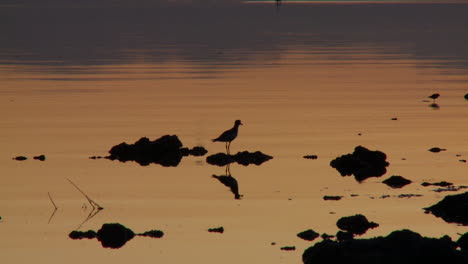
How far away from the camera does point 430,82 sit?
54156 millimetres

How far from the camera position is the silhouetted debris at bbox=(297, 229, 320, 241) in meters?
21.1

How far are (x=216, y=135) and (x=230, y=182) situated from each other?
816 cm

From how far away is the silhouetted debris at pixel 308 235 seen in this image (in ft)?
69.2

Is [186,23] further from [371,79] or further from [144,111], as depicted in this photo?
[144,111]

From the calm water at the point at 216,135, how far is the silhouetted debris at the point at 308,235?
19 cm

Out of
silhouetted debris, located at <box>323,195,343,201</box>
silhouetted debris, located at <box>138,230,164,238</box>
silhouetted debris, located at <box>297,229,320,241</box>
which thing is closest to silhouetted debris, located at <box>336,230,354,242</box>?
silhouetted debris, located at <box>297,229,320,241</box>

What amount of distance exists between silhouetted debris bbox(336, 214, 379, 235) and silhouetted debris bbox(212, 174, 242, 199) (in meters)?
4.36

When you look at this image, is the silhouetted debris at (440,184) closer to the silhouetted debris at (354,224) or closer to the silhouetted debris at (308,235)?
the silhouetted debris at (354,224)

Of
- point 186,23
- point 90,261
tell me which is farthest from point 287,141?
point 186,23

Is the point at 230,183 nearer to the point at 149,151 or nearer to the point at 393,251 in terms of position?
the point at 149,151

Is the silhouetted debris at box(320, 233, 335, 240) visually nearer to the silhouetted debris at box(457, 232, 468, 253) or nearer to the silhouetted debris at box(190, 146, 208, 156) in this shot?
the silhouetted debris at box(457, 232, 468, 253)

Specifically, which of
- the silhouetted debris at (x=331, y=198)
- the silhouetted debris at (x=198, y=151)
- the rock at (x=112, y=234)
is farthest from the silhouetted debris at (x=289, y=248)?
the silhouetted debris at (x=198, y=151)

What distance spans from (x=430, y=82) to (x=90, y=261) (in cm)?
3653

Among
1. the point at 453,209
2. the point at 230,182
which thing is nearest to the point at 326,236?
the point at 453,209
